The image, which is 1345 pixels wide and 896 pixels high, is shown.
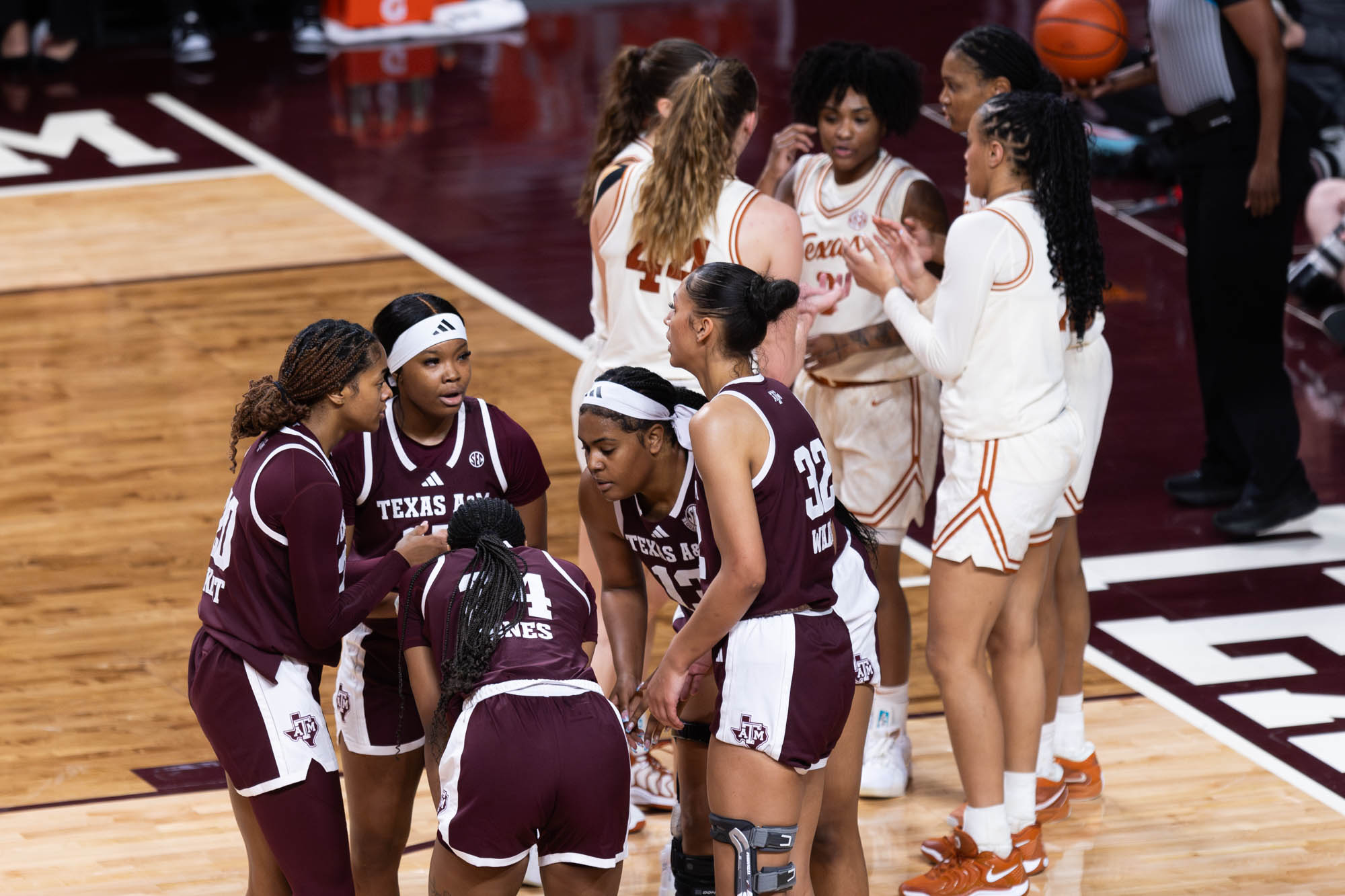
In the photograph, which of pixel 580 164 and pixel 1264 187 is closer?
pixel 1264 187

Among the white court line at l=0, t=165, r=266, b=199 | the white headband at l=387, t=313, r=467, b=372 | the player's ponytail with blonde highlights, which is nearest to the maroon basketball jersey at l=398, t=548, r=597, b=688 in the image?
the white headband at l=387, t=313, r=467, b=372

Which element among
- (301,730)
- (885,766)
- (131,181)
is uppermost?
(301,730)

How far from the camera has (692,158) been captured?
15.2 feet

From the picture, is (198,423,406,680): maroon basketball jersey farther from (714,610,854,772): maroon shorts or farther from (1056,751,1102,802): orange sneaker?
(1056,751,1102,802): orange sneaker

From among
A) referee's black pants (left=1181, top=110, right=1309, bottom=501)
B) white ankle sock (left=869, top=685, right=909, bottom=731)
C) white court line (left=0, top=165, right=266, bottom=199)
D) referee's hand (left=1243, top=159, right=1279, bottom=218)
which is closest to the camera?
white ankle sock (left=869, top=685, right=909, bottom=731)

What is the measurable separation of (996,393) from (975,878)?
3.79 ft

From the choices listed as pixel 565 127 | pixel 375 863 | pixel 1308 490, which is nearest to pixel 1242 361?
pixel 1308 490

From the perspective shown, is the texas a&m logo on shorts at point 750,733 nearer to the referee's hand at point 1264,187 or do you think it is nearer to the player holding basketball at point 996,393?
the player holding basketball at point 996,393

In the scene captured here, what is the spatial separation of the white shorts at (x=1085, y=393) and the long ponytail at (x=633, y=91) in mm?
1227

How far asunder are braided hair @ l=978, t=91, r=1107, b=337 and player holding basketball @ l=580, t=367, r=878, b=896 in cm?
93

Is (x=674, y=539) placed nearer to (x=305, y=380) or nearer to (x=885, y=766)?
(x=305, y=380)

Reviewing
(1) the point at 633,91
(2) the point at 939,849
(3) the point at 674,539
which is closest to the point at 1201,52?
(1) the point at 633,91

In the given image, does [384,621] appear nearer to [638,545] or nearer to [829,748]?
[638,545]

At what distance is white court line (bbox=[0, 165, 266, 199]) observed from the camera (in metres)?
10.6
